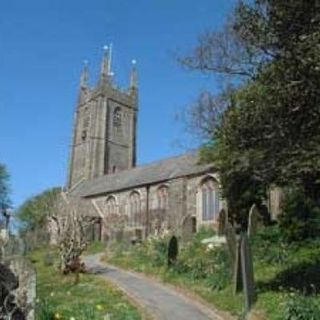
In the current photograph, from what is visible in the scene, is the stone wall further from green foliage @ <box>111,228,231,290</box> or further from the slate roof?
green foliage @ <box>111,228,231,290</box>

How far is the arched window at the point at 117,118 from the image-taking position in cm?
8434

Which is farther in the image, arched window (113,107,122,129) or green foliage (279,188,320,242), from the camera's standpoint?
arched window (113,107,122,129)

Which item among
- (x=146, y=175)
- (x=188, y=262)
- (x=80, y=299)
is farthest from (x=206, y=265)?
(x=146, y=175)

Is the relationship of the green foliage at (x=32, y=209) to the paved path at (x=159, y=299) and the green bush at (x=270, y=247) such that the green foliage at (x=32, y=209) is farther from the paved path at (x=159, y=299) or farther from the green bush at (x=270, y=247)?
the paved path at (x=159, y=299)

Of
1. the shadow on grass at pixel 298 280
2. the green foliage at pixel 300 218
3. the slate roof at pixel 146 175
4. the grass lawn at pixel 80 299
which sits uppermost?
the slate roof at pixel 146 175

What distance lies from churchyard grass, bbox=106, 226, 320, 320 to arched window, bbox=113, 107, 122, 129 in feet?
173

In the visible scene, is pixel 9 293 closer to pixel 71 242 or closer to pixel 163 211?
pixel 71 242

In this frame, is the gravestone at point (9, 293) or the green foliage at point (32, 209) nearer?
the gravestone at point (9, 293)

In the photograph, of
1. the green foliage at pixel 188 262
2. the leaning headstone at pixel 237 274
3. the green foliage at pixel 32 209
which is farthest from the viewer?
the green foliage at pixel 32 209

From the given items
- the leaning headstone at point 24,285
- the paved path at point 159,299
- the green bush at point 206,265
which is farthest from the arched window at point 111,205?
the leaning headstone at point 24,285

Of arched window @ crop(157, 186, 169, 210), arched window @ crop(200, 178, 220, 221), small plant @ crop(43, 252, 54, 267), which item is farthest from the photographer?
arched window @ crop(157, 186, 169, 210)

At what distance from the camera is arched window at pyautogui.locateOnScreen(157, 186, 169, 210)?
55.5 meters

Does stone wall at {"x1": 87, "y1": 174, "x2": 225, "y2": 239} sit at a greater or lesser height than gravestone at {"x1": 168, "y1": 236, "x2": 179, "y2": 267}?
greater

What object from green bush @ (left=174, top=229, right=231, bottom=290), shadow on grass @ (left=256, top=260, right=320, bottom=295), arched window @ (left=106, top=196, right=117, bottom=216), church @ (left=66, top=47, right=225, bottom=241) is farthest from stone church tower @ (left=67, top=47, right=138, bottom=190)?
shadow on grass @ (left=256, top=260, right=320, bottom=295)
